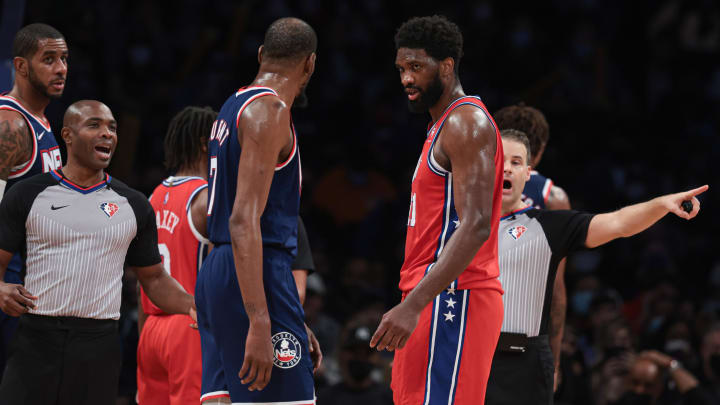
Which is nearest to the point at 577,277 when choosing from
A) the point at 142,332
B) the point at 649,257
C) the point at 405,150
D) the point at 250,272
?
the point at 649,257

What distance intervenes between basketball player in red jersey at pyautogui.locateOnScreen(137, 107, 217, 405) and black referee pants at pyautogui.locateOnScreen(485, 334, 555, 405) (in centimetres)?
144

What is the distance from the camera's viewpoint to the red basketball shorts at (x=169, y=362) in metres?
4.39

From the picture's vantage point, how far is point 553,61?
44.0ft

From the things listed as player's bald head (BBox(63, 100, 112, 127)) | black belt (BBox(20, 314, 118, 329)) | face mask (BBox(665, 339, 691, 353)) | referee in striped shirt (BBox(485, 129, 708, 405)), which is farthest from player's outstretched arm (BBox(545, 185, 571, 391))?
face mask (BBox(665, 339, 691, 353))

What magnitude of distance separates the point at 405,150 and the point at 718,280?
409cm

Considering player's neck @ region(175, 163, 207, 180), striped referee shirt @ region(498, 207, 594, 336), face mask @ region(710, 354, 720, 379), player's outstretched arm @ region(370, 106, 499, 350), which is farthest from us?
face mask @ region(710, 354, 720, 379)

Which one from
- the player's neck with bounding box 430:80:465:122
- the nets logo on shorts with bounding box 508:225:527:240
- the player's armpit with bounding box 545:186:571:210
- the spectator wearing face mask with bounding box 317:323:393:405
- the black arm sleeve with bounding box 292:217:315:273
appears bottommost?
the spectator wearing face mask with bounding box 317:323:393:405

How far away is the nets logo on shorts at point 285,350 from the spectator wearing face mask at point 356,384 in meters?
3.00

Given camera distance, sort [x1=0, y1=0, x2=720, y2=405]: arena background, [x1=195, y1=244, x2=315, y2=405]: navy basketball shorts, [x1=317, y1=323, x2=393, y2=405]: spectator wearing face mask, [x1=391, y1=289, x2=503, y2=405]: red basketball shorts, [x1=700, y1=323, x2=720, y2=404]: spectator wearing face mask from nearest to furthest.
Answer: [x1=195, y1=244, x2=315, y2=405]: navy basketball shorts < [x1=391, y1=289, x2=503, y2=405]: red basketball shorts < [x1=317, y1=323, x2=393, y2=405]: spectator wearing face mask < [x1=700, y1=323, x2=720, y2=404]: spectator wearing face mask < [x1=0, y1=0, x2=720, y2=405]: arena background

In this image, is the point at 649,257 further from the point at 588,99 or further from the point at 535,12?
the point at 535,12

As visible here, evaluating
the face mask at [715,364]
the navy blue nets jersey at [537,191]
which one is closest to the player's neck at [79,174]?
the navy blue nets jersey at [537,191]

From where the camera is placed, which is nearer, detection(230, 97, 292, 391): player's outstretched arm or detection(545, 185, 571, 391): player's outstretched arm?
detection(230, 97, 292, 391): player's outstretched arm

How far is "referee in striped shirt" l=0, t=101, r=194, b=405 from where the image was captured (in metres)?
4.09

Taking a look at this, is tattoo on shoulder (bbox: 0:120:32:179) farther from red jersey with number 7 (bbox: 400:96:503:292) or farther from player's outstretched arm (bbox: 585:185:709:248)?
player's outstretched arm (bbox: 585:185:709:248)
